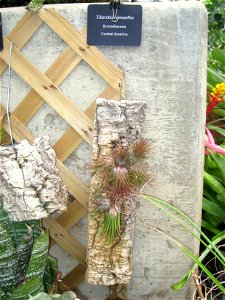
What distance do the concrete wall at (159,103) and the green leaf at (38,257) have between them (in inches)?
18.4

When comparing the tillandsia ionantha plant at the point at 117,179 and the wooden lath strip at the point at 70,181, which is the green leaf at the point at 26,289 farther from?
the wooden lath strip at the point at 70,181

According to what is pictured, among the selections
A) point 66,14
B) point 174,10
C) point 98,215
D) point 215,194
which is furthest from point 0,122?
point 215,194

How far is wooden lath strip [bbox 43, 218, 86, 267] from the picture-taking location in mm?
1922

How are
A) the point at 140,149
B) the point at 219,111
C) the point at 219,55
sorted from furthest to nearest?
1. the point at 219,55
2. the point at 219,111
3. the point at 140,149

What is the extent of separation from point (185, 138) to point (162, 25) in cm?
43

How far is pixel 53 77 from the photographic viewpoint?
1.80m

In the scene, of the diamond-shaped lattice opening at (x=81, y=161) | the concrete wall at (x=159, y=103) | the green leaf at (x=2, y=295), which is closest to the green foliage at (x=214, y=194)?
the concrete wall at (x=159, y=103)

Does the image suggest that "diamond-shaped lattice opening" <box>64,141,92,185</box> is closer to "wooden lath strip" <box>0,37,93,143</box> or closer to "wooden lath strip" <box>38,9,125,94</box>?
"wooden lath strip" <box>0,37,93,143</box>

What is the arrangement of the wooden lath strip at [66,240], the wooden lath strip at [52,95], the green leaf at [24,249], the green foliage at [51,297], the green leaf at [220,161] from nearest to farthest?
1. the green foliage at [51,297]
2. the green leaf at [24,249]
3. the wooden lath strip at [52,95]
4. the wooden lath strip at [66,240]
5. the green leaf at [220,161]

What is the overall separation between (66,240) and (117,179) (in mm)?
668

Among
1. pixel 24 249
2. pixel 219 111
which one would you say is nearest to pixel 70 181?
pixel 24 249

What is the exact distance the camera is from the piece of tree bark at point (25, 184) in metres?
1.40

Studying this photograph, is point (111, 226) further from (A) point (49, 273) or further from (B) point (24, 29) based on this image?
(B) point (24, 29)

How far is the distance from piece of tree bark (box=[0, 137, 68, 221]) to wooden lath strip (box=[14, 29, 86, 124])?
43cm
